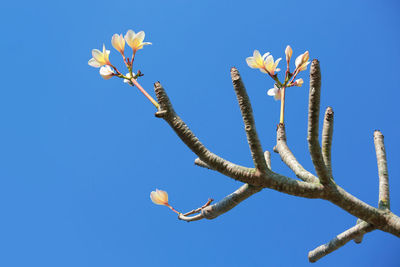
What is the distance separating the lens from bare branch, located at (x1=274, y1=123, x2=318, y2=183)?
1.55 meters

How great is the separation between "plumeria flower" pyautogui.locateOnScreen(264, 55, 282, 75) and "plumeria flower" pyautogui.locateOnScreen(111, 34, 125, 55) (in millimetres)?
655

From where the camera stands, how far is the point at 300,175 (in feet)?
5.22

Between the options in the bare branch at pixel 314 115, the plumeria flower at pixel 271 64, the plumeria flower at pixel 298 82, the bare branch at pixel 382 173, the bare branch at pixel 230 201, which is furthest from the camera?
the plumeria flower at pixel 298 82

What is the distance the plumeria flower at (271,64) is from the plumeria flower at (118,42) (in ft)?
2.15

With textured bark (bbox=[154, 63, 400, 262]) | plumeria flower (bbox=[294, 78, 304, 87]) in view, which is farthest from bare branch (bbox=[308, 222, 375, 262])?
plumeria flower (bbox=[294, 78, 304, 87])

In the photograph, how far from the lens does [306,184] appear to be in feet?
4.47

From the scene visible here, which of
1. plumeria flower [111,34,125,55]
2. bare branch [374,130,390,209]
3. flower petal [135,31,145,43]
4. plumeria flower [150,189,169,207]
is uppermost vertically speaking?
Answer: plumeria flower [111,34,125,55]

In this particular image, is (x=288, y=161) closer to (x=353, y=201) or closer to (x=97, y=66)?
(x=353, y=201)

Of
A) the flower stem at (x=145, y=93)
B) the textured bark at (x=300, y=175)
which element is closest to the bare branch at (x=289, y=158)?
the textured bark at (x=300, y=175)

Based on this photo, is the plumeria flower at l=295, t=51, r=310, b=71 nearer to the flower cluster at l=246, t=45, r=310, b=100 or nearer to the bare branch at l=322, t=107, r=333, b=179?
the flower cluster at l=246, t=45, r=310, b=100

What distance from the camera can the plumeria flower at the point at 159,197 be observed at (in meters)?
1.70

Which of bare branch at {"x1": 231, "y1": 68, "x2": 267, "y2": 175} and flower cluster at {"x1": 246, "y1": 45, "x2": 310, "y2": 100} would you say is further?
flower cluster at {"x1": 246, "y1": 45, "x2": 310, "y2": 100}

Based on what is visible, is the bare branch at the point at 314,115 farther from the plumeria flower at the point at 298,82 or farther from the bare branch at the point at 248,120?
the plumeria flower at the point at 298,82

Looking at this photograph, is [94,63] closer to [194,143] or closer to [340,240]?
[194,143]
